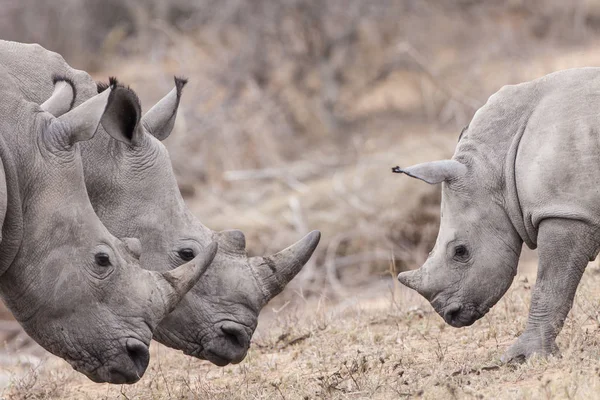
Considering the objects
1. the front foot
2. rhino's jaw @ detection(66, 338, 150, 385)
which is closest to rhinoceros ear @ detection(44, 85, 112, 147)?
rhino's jaw @ detection(66, 338, 150, 385)

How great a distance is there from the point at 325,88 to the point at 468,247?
43.0 ft

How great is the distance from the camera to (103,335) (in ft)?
17.1

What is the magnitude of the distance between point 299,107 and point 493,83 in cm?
337

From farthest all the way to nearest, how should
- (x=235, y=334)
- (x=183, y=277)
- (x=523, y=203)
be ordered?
(x=235, y=334) → (x=523, y=203) → (x=183, y=277)

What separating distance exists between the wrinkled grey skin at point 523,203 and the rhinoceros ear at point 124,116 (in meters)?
1.50

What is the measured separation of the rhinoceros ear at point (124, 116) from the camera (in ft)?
19.1

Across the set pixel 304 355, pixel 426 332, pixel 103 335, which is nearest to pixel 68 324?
pixel 103 335

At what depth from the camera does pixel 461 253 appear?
6035 mm

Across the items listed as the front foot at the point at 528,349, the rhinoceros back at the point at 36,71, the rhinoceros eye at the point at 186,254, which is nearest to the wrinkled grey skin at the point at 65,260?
the rhinoceros back at the point at 36,71

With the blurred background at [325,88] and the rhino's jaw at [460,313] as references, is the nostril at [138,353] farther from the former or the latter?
the blurred background at [325,88]

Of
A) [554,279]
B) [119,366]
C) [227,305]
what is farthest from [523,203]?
[119,366]

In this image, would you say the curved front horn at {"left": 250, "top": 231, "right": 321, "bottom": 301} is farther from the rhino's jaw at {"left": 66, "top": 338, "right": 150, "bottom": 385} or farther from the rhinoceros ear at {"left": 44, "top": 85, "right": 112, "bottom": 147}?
the rhinoceros ear at {"left": 44, "top": 85, "right": 112, "bottom": 147}

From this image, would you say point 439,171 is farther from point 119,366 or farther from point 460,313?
point 119,366

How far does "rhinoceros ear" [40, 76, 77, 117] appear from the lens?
5.64 metres
